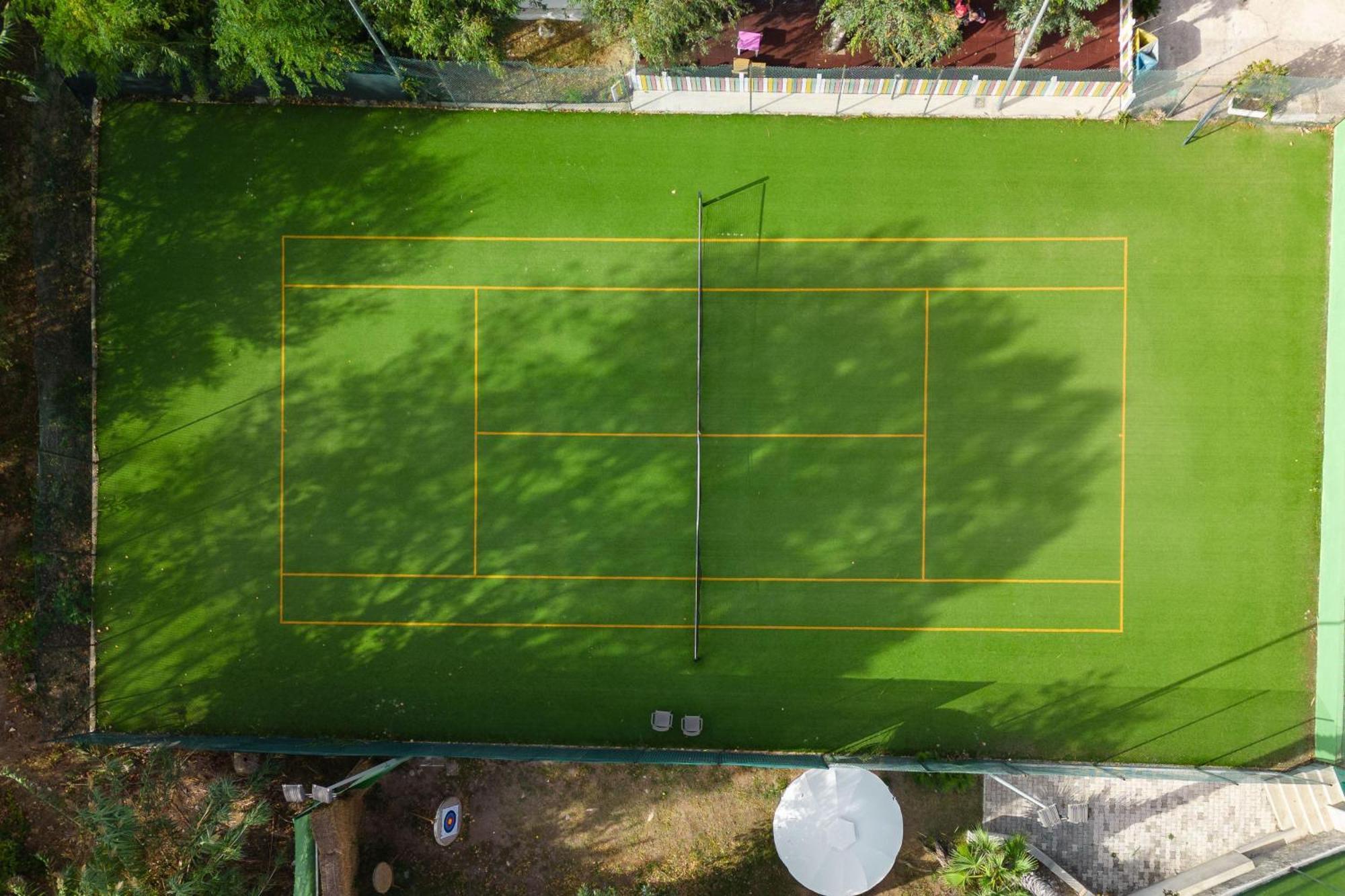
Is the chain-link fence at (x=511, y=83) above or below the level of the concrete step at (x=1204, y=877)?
above

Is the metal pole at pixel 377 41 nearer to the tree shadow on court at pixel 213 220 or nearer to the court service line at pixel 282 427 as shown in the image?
the tree shadow on court at pixel 213 220

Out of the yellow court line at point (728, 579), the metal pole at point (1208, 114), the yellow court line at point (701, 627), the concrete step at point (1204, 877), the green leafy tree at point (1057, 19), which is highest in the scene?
the green leafy tree at point (1057, 19)

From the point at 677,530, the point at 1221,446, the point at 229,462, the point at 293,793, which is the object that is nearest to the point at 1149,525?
the point at 1221,446

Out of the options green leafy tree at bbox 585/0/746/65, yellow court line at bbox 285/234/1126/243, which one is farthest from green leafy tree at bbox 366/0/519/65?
yellow court line at bbox 285/234/1126/243

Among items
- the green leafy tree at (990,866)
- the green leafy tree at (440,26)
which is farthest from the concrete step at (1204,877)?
the green leafy tree at (440,26)

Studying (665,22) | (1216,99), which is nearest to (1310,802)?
(1216,99)

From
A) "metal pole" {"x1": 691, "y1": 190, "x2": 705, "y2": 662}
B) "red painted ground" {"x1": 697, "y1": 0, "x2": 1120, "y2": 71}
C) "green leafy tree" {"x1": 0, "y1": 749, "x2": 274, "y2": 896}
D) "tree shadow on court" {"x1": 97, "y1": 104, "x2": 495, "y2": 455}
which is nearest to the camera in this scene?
"green leafy tree" {"x1": 0, "y1": 749, "x2": 274, "y2": 896}

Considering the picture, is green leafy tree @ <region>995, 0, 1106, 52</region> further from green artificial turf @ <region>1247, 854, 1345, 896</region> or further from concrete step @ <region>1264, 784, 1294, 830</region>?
green artificial turf @ <region>1247, 854, 1345, 896</region>

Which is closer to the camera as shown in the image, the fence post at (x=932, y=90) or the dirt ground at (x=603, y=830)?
the fence post at (x=932, y=90)
